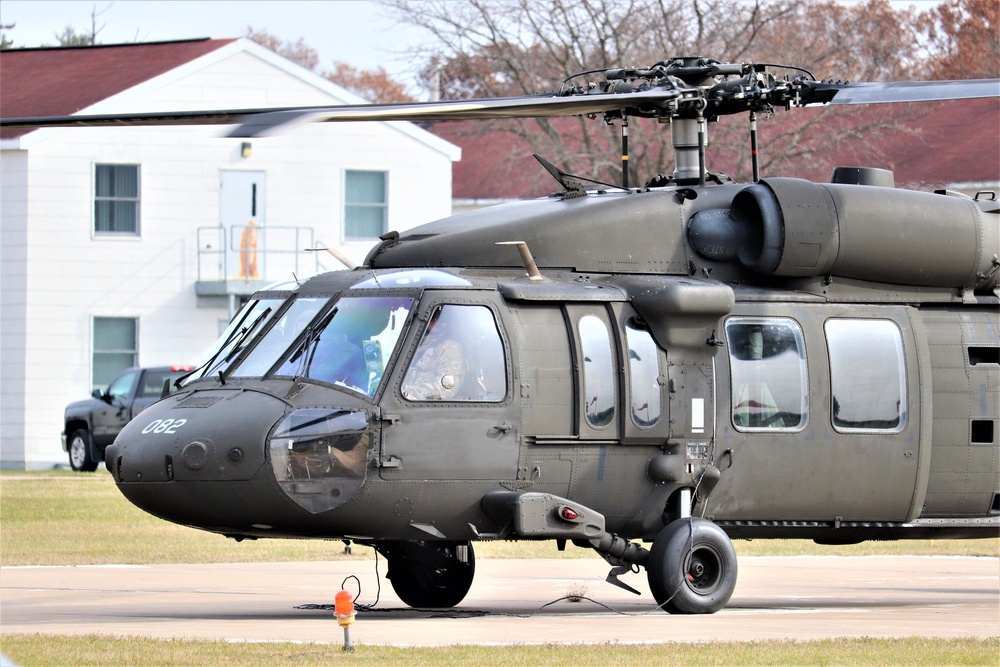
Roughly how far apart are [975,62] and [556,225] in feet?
124

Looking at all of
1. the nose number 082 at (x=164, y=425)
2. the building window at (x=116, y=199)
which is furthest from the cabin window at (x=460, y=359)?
the building window at (x=116, y=199)

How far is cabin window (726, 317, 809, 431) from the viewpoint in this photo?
1312 cm

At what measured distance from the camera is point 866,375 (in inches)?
531

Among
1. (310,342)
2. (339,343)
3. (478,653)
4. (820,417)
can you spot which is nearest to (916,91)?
(820,417)

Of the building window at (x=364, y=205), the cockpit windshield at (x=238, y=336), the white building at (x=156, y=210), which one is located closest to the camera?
the cockpit windshield at (x=238, y=336)

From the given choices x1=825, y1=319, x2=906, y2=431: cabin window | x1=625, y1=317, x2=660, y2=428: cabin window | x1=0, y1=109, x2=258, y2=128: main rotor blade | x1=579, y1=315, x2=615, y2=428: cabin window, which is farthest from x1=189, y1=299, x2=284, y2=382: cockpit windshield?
x1=825, y1=319, x2=906, y2=431: cabin window

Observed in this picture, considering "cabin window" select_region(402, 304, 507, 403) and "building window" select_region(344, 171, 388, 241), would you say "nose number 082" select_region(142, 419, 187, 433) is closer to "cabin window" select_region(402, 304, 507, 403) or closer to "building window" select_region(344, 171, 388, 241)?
"cabin window" select_region(402, 304, 507, 403)

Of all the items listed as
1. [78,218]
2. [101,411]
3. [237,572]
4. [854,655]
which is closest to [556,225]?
[854,655]

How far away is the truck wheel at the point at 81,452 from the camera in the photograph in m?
33.5

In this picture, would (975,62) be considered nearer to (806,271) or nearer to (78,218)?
(78,218)

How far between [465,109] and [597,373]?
2.28 meters

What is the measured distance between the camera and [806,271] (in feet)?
43.6

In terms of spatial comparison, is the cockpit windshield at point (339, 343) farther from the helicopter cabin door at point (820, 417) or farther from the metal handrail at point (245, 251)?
the metal handrail at point (245, 251)

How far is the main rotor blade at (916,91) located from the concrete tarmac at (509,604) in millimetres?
3953
